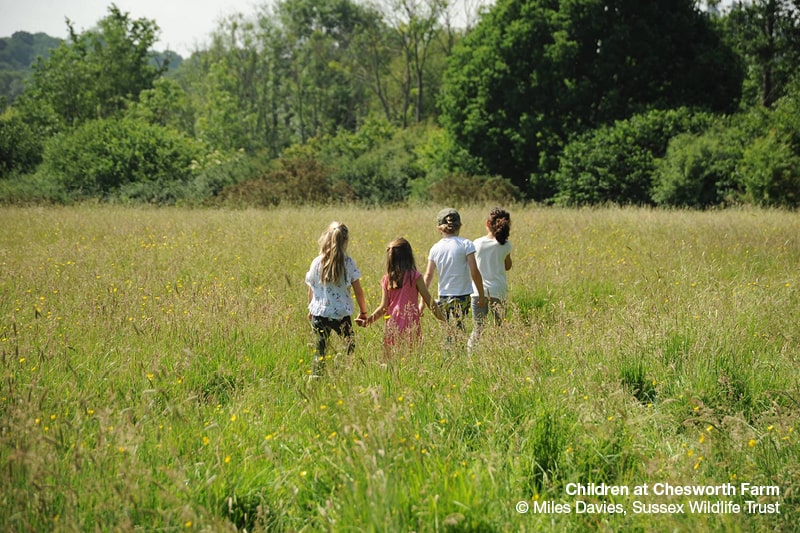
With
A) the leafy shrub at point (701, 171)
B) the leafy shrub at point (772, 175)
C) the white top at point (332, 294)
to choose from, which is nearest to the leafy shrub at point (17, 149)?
the leafy shrub at point (701, 171)

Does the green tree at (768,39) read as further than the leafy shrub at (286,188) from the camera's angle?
Yes

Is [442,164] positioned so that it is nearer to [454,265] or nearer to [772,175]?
[772,175]

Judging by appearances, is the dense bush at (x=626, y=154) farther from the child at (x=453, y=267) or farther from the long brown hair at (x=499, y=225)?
the child at (x=453, y=267)

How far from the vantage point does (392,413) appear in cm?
317

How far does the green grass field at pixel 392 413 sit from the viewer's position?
2855 mm

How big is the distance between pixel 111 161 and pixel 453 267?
24.2 metres

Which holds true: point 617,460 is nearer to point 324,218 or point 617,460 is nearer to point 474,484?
point 474,484

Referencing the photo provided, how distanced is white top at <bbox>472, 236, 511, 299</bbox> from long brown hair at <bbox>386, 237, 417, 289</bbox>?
1119mm

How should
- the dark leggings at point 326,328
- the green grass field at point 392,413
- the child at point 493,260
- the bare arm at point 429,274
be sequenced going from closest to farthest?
1. the green grass field at point 392,413
2. the dark leggings at point 326,328
3. the bare arm at point 429,274
4. the child at point 493,260

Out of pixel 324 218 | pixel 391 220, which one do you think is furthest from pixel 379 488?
pixel 324 218

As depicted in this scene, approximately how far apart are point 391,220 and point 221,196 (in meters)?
10.9

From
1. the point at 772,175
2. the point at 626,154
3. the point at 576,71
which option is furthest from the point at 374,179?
the point at 772,175

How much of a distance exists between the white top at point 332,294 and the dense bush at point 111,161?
20.9 meters

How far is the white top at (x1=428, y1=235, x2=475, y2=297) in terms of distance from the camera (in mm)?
5926
